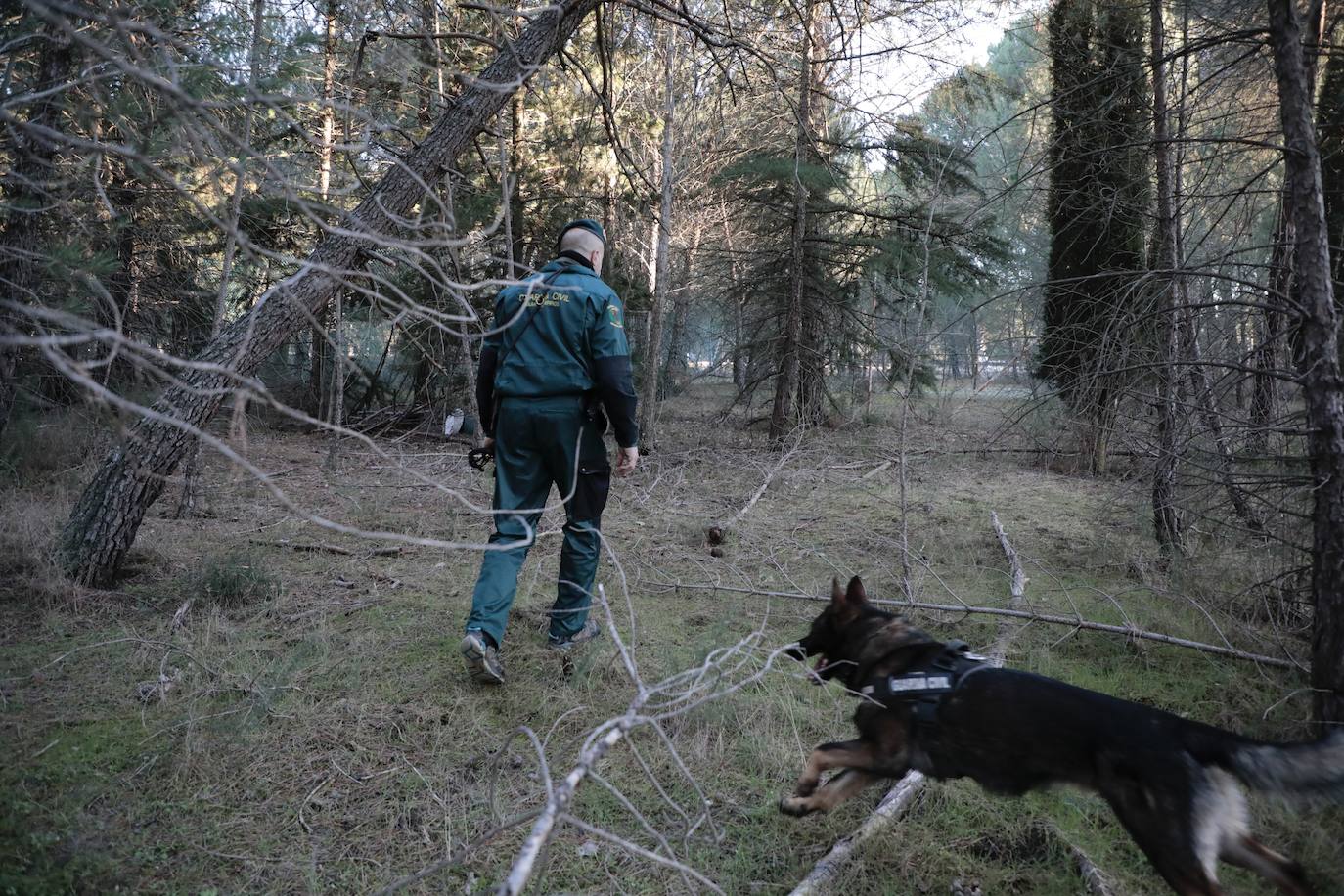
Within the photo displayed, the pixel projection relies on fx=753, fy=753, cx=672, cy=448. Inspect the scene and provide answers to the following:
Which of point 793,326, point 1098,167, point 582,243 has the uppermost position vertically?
point 1098,167

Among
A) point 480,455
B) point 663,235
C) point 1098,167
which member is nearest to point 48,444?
point 480,455

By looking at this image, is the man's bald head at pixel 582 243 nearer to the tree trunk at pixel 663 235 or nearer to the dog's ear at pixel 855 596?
the dog's ear at pixel 855 596

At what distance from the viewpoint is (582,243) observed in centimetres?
455

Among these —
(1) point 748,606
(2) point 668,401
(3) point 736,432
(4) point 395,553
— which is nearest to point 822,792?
(1) point 748,606

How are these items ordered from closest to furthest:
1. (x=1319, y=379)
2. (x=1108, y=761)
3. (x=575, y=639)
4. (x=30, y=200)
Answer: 1. (x=1108, y=761)
2. (x=1319, y=379)
3. (x=575, y=639)
4. (x=30, y=200)

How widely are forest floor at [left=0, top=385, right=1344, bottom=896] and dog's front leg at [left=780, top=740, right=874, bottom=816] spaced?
122 millimetres

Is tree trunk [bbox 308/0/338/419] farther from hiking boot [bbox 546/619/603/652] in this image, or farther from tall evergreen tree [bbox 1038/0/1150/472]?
tall evergreen tree [bbox 1038/0/1150/472]

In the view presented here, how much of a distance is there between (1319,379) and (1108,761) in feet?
6.67

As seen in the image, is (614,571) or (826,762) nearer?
(826,762)

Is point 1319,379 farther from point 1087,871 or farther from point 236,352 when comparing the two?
point 236,352

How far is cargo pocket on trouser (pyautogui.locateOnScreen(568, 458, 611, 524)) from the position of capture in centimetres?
430

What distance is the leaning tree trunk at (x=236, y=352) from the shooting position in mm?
4900

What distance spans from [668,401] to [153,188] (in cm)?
1444

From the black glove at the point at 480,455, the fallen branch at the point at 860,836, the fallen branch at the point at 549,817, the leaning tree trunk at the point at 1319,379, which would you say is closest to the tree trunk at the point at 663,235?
the black glove at the point at 480,455
